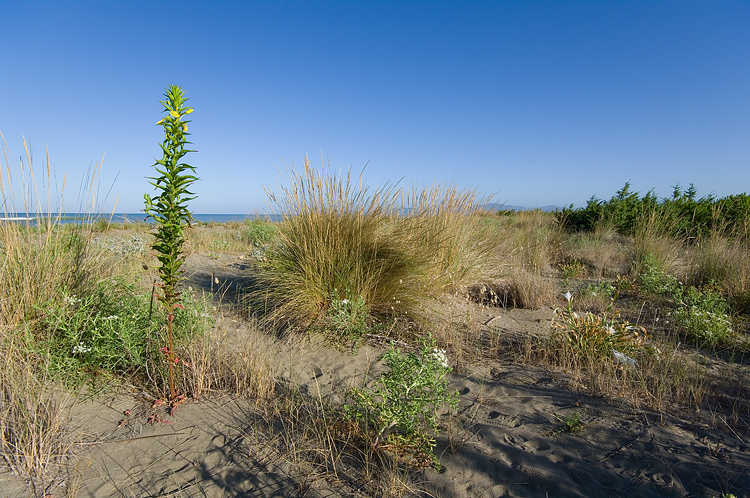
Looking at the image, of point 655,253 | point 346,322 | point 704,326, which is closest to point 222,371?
point 346,322

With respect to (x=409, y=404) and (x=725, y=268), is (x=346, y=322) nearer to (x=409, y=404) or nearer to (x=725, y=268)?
(x=409, y=404)

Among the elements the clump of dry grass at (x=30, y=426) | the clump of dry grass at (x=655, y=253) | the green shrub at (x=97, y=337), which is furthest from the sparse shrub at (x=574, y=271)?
the clump of dry grass at (x=30, y=426)

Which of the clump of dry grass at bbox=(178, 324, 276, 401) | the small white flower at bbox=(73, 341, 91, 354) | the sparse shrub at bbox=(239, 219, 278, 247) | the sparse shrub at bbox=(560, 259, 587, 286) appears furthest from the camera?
the sparse shrub at bbox=(239, 219, 278, 247)

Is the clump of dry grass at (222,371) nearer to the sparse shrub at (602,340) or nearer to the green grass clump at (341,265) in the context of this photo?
the green grass clump at (341,265)

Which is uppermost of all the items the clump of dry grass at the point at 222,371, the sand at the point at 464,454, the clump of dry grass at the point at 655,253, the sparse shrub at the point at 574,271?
the clump of dry grass at the point at 655,253

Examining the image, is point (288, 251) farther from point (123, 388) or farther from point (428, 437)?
point (428, 437)

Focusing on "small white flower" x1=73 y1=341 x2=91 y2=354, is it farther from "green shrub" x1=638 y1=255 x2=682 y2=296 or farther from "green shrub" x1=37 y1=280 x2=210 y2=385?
"green shrub" x1=638 y1=255 x2=682 y2=296

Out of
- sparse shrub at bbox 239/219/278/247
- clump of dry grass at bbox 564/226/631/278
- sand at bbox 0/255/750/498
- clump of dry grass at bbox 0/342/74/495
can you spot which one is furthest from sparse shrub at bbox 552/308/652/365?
sparse shrub at bbox 239/219/278/247

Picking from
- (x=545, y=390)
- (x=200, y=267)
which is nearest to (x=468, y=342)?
(x=545, y=390)

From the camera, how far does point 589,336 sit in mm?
3057

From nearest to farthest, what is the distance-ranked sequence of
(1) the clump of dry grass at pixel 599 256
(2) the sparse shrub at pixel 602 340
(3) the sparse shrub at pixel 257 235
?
(2) the sparse shrub at pixel 602 340 < (1) the clump of dry grass at pixel 599 256 < (3) the sparse shrub at pixel 257 235

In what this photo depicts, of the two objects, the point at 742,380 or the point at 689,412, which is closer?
the point at 689,412

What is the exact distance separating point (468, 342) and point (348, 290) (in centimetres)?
130

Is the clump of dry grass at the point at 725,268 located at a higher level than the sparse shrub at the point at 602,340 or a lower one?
higher
